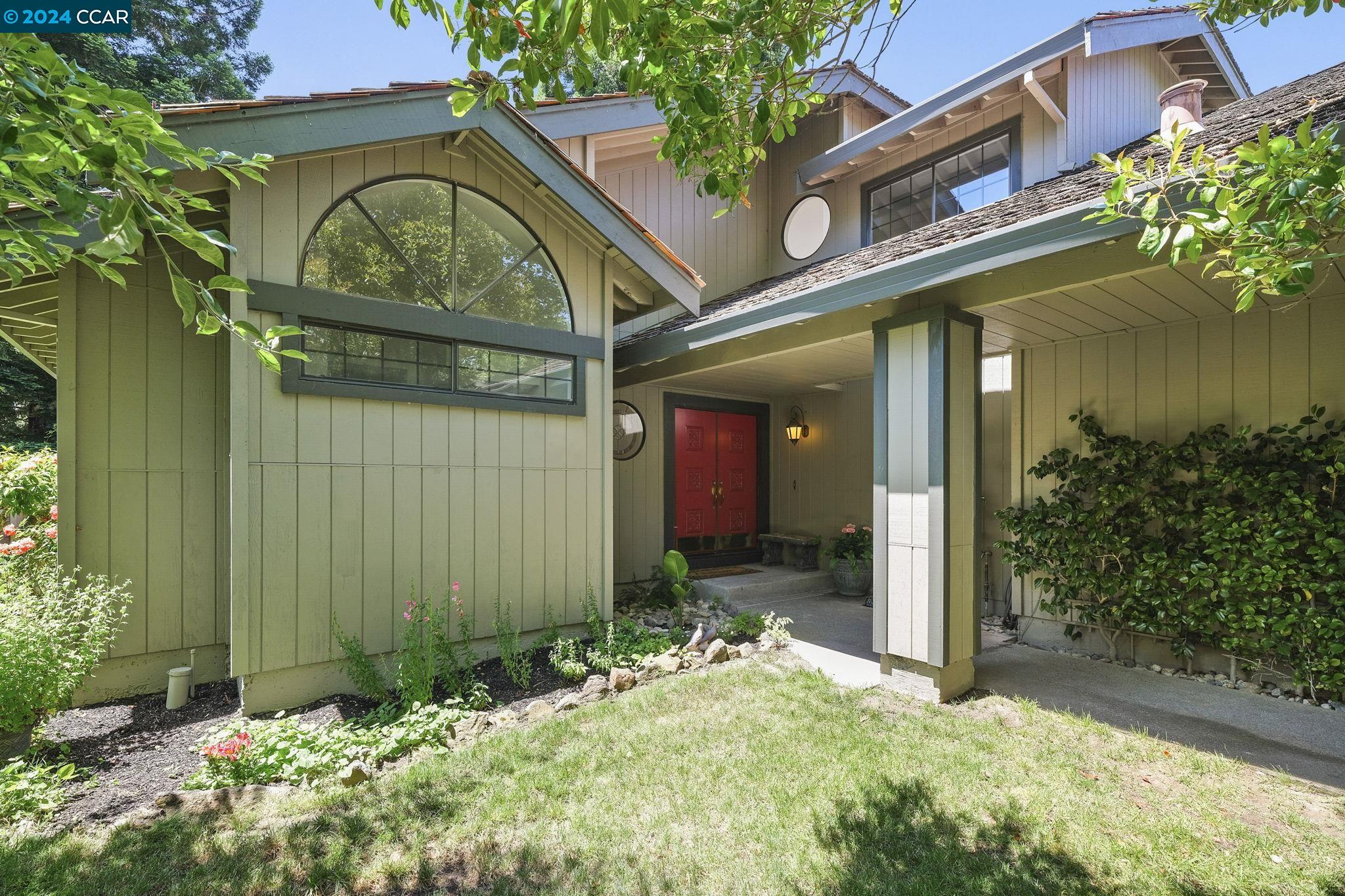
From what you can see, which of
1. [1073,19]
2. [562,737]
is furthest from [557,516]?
[1073,19]

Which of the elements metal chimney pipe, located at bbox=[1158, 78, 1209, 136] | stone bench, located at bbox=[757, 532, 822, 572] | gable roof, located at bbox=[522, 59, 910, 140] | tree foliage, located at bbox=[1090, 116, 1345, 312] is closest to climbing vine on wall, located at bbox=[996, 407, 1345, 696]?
tree foliage, located at bbox=[1090, 116, 1345, 312]

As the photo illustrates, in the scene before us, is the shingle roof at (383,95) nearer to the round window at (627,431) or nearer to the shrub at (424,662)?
the round window at (627,431)

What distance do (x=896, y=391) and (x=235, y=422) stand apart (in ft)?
13.6

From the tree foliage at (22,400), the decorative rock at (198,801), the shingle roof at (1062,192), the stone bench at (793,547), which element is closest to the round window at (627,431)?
the shingle roof at (1062,192)

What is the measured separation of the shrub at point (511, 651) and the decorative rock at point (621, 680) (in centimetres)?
60

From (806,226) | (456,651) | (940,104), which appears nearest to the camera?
(456,651)

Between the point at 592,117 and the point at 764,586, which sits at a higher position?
the point at 592,117

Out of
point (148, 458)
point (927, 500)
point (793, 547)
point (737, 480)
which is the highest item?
point (148, 458)

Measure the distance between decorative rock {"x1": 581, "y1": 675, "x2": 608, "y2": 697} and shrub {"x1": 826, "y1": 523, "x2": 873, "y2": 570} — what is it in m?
3.72

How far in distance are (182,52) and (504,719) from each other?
77.1 feet

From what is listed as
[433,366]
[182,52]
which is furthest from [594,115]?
[182,52]

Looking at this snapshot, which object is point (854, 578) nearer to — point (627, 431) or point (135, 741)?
point (627, 431)

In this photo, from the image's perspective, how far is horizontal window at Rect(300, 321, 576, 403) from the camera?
4082mm

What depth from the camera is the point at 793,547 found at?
25.6 ft
